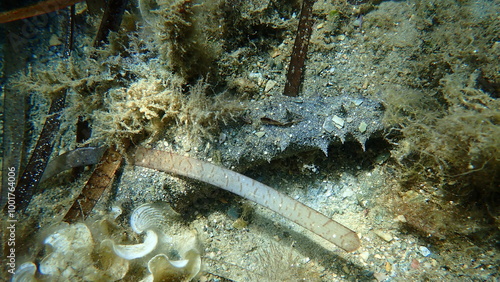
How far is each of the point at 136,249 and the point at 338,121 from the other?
2.52 m

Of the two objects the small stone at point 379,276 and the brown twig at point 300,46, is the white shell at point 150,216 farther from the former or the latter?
the small stone at point 379,276

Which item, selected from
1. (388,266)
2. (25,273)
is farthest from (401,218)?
(25,273)

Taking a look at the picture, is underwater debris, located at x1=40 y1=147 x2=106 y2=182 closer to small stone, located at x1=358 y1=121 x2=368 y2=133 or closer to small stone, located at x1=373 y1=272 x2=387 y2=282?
small stone, located at x1=358 y1=121 x2=368 y2=133

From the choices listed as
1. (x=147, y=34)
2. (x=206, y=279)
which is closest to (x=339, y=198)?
(x=206, y=279)

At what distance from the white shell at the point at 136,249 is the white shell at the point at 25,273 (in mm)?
662

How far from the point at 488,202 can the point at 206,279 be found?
3110 millimetres

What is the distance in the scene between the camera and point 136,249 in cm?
222

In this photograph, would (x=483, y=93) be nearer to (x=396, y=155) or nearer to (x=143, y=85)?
(x=396, y=155)

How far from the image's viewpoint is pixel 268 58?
311cm

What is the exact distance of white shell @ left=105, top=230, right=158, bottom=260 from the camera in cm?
214

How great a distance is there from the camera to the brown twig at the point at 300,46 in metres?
2.89

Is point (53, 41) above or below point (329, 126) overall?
above

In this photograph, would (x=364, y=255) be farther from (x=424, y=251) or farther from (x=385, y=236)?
(x=424, y=251)

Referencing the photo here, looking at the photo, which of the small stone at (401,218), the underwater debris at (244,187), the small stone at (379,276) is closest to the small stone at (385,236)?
the small stone at (401,218)
